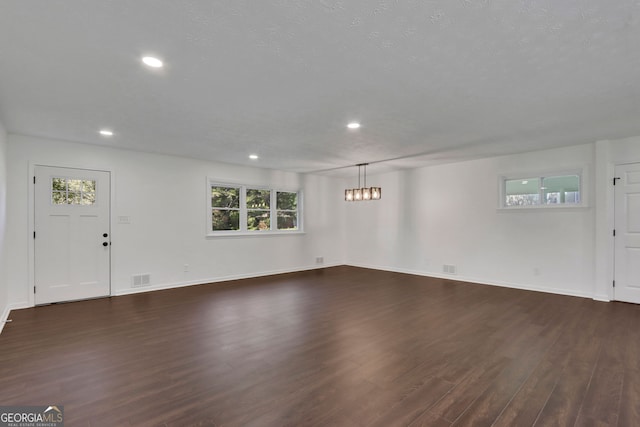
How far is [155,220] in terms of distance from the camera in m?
5.73

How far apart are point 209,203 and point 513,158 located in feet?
20.2

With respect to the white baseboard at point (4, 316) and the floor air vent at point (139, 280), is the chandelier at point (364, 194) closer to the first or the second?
the floor air vent at point (139, 280)

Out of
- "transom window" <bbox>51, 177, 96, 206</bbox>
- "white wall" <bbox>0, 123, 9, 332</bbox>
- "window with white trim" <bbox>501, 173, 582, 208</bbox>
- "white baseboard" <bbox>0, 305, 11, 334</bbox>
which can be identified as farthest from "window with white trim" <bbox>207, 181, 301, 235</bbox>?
"window with white trim" <bbox>501, 173, 582, 208</bbox>

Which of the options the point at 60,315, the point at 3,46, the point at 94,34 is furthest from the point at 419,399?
the point at 60,315

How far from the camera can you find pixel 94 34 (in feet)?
6.79

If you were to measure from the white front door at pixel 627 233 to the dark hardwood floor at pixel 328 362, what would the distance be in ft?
1.39

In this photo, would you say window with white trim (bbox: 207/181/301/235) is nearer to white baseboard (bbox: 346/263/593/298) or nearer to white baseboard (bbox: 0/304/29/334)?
white baseboard (bbox: 346/263/593/298)

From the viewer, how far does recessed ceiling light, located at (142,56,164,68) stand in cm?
238

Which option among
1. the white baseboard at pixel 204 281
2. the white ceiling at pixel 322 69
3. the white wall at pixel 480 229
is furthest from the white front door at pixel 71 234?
the white wall at pixel 480 229

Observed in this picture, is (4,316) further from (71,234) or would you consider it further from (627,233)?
(627,233)

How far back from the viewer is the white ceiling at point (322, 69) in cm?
187

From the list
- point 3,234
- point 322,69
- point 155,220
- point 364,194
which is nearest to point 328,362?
point 322,69

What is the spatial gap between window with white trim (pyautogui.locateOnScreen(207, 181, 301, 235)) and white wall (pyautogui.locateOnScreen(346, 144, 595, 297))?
2.12 m

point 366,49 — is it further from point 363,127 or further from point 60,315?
point 60,315
